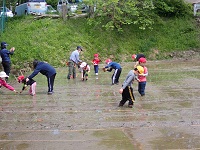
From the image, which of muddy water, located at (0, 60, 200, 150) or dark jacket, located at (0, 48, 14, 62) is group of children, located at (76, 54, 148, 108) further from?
dark jacket, located at (0, 48, 14, 62)

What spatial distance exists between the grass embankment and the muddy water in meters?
10.6

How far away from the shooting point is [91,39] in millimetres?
27766

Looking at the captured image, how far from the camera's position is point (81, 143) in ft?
23.6

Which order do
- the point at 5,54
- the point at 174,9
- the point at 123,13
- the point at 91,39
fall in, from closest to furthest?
the point at 5,54
the point at 91,39
the point at 123,13
the point at 174,9

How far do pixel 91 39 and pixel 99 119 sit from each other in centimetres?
1887

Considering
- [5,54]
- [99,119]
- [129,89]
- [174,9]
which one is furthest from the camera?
[174,9]

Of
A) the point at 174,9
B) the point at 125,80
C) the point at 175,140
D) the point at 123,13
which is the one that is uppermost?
the point at 174,9

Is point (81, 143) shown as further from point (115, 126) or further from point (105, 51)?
point (105, 51)

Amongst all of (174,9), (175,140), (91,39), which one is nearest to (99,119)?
(175,140)

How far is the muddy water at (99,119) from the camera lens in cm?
722

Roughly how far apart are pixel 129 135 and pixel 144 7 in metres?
21.5

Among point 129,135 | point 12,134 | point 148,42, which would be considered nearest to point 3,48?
point 12,134

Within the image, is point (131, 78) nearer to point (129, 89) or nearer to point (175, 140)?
point (129, 89)

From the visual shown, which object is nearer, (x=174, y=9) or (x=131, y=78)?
(x=131, y=78)
